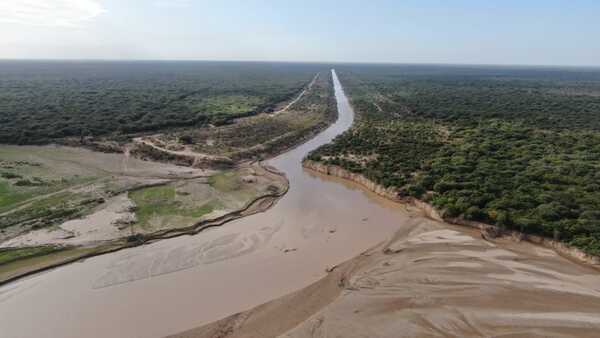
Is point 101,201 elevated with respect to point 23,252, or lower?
Result: elevated

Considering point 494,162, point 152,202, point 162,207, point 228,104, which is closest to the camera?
point 162,207

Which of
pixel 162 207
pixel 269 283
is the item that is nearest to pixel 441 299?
pixel 269 283

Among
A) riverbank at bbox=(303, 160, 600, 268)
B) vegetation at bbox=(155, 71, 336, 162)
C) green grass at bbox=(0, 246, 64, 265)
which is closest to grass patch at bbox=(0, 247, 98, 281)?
green grass at bbox=(0, 246, 64, 265)

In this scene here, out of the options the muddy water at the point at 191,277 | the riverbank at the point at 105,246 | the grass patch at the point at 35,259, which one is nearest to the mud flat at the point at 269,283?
the muddy water at the point at 191,277

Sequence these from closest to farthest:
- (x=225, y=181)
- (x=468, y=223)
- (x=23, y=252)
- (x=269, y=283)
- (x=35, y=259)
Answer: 1. (x=269, y=283)
2. (x=35, y=259)
3. (x=23, y=252)
4. (x=468, y=223)
5. (x=225, y=181)

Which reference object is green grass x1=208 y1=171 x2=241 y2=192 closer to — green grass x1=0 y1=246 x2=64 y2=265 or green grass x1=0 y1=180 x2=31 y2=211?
green grass x1=0 y1=246 x2=64 y2=265

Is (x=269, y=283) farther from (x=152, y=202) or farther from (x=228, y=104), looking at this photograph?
(x=228, y=104)

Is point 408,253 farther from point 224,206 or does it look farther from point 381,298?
point 224,206

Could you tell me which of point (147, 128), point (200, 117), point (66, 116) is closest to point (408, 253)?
point (147, 128)
